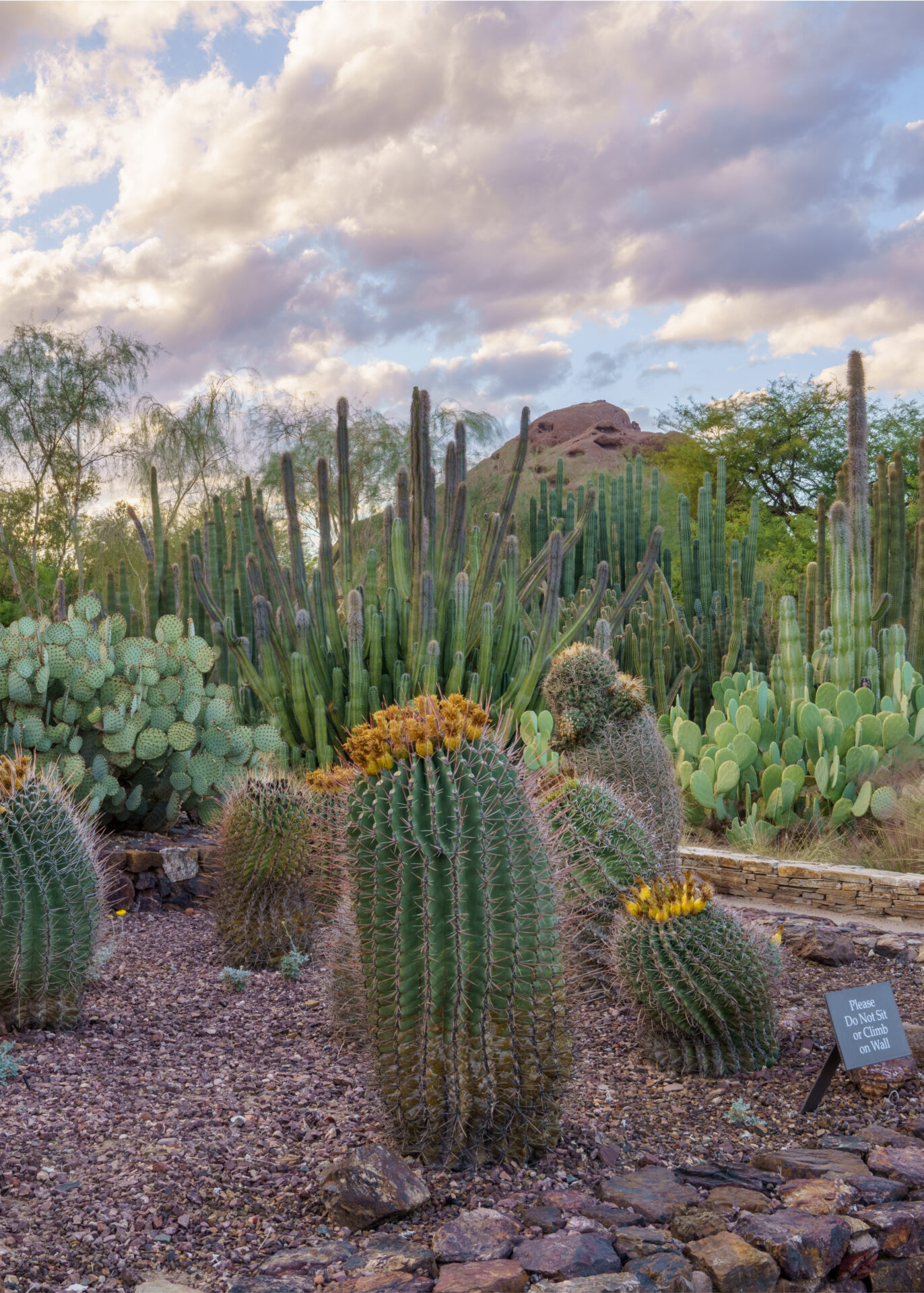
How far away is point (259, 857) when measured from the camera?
4.22 metres

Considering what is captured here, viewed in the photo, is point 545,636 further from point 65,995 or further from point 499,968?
point 499,968

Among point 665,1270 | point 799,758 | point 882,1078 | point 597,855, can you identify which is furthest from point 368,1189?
point 799,758

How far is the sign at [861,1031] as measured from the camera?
2.82 m

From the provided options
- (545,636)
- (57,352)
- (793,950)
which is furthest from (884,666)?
(57,352)

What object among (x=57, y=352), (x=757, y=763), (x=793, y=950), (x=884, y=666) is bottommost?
(x=793, y=950)

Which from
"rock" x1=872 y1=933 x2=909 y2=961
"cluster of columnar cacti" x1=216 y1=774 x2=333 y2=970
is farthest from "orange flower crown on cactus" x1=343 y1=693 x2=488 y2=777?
"rock" x1=872 y1=933 x2=909 y2=961

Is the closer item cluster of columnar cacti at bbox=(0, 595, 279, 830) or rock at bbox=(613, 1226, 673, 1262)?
rock at bbox=(613, 1226, 673, 1262)

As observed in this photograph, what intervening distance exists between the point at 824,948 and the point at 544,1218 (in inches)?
101

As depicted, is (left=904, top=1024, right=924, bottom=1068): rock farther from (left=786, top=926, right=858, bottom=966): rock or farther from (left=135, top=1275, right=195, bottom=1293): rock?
(left=135, top=1275, right=195, bottom=1293): rock

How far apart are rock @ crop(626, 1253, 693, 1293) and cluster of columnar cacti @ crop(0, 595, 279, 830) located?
379 centimetres

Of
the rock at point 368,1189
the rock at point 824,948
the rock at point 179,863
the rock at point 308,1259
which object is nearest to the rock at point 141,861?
the rock at point 179,863

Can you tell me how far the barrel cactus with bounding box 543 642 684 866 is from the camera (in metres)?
4.99

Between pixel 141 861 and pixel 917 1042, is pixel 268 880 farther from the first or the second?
pixel 917 1042

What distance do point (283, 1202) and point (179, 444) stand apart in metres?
19.8
